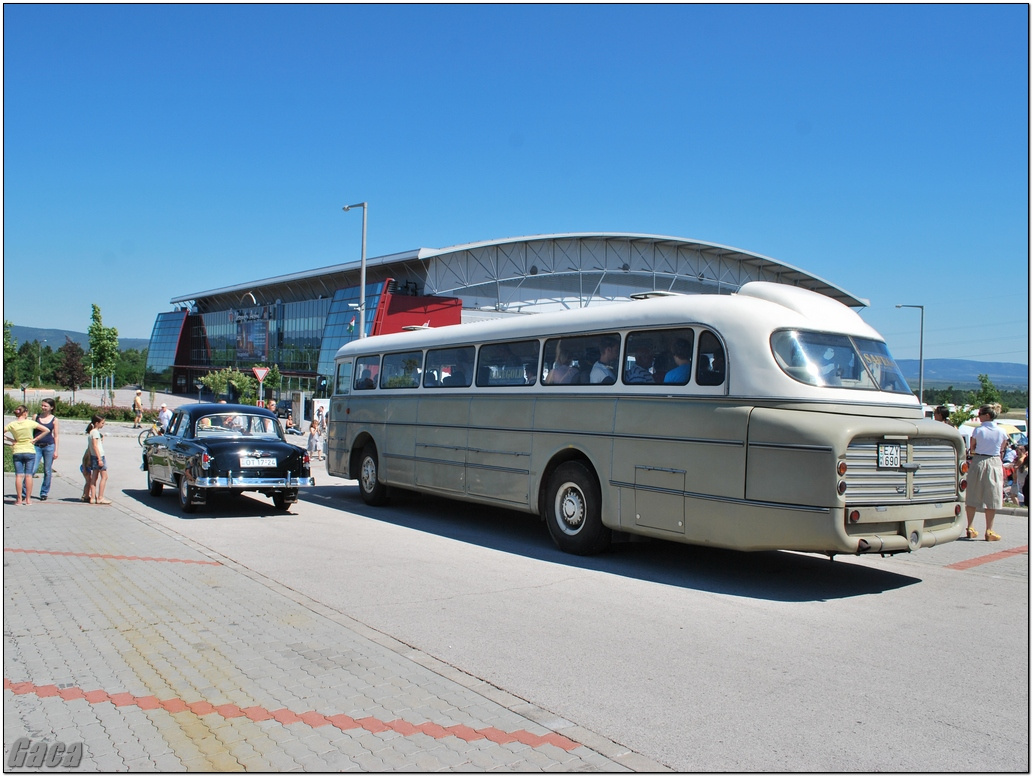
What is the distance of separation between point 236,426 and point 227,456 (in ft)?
4.41

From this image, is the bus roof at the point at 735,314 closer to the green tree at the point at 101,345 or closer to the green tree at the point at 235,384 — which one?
the green tree at the point at 235,384

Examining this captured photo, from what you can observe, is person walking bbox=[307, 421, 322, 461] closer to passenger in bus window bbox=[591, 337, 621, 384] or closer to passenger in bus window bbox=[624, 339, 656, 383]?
passenger in bus window bbox=[591, 337, 621, 384]

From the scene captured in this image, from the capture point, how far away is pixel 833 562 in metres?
9.85

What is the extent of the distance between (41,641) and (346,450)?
32.1 ft

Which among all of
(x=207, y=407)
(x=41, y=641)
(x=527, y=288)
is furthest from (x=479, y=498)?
(x=527, y=288)

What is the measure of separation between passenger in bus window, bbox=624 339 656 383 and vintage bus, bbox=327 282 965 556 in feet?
0.06

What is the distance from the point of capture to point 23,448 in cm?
1373

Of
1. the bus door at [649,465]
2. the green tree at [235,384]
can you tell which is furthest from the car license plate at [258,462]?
the green tree at [235,384]

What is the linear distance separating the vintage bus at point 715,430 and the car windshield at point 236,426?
433 centimetres

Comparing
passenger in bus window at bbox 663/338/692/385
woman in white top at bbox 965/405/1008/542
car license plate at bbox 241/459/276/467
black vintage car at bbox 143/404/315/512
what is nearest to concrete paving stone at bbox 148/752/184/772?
passenger in bus window at bbox 663/338/692/385

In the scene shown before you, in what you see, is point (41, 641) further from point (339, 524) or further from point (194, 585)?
point (339, 524)

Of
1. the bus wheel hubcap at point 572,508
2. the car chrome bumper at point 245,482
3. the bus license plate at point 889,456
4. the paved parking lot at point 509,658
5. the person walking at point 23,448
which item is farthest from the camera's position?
the person walking at point 23,448

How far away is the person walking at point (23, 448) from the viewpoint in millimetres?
13594

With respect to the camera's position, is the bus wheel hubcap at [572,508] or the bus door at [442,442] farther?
the bus door at [442,442]
